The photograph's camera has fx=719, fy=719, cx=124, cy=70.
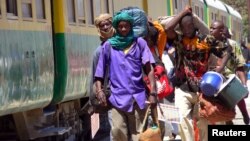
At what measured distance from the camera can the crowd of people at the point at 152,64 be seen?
6.53 metres

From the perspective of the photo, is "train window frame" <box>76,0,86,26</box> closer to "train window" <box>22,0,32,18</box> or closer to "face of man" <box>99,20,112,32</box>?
"train window" <box>22,0,32,18</box>

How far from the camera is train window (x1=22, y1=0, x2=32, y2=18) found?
26.4 ft

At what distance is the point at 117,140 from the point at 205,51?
1.63 meters

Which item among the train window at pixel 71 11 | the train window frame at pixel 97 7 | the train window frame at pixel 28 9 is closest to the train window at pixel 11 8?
the train window frame at pixel 28 9

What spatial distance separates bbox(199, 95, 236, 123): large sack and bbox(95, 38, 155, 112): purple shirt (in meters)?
1.07

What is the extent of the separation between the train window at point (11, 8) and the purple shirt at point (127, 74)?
1455mm

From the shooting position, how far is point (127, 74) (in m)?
6.51

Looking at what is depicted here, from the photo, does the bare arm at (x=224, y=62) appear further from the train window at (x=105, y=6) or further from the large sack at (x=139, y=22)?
the train window at (x=105, y=6)

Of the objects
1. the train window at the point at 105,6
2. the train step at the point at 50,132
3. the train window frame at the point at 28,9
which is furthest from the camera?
the train window at the point at 105,6

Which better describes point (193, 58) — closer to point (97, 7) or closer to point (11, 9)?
point (11, 9)

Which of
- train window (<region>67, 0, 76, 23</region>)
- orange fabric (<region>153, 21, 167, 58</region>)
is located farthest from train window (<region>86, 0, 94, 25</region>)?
orange fabric (<region>153, 21, 167, 58</region>)

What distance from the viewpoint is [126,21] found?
21.5 ft

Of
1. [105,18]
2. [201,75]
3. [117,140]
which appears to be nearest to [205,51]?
[201,75]

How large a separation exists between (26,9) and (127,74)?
84.1 inches
